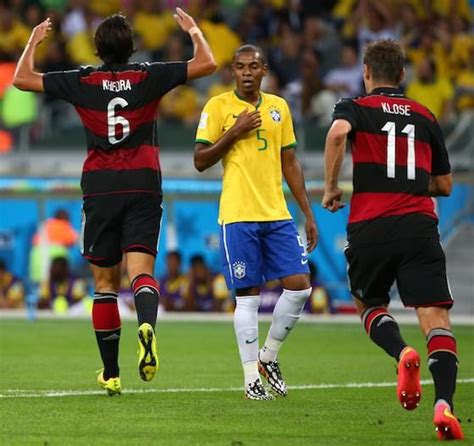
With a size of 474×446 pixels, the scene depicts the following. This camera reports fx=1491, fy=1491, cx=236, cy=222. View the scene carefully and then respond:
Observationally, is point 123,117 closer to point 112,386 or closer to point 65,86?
point 65,86

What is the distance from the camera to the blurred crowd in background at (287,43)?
23.2m

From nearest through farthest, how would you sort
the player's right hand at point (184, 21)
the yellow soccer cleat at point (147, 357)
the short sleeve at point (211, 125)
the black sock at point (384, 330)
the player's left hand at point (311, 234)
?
the black sock at point (384, 330) → the yellow soccer cleat at point (147, 357) → the player's right hand at point (184, 21) → the short sleeve at point (211, 125) → the player's left hand at point (311, 234)

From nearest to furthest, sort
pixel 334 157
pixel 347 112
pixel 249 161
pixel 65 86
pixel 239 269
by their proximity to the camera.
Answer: pixel 334 157 → pixel 347 112 → pixel 65 86 → pixel 239 269 → pixel 249 161

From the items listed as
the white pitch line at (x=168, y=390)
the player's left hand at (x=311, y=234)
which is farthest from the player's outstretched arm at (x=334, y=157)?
the white pitch line at (x=168, y=390)

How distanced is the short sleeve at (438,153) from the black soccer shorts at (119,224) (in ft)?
6.58

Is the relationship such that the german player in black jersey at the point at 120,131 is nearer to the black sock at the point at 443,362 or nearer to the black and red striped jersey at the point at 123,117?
the black and red striped jersey at the point at 123,117

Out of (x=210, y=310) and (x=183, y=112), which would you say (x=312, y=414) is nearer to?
(x=210, y=310)

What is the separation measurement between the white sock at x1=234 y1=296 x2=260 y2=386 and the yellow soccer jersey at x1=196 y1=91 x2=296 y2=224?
1.85ft

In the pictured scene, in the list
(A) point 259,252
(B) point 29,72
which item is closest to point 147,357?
(A) point 259,252

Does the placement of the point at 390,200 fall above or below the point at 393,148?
below

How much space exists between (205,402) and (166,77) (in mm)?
2102

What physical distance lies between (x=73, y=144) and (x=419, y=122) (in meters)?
16.1

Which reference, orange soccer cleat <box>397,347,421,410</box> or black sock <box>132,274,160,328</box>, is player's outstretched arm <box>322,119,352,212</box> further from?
black sock <box>132,274,160,328</box>

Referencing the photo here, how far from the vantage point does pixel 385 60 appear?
8.23 metres
